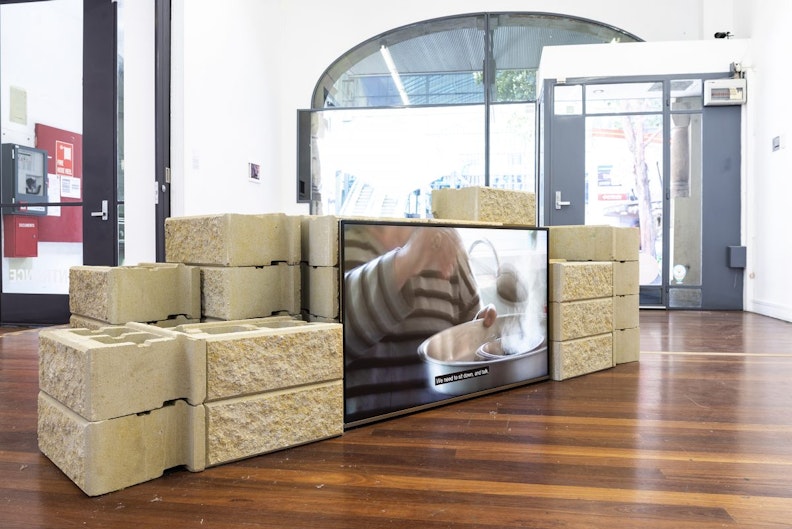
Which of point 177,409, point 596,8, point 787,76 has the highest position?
point 596,8

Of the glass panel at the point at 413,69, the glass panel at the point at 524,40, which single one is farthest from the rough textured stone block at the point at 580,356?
the glass panel at the point at 413,69

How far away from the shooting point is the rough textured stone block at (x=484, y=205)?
244 centimetres

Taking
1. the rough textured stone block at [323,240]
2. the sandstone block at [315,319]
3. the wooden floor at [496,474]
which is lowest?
the wooden floor at [496,474]

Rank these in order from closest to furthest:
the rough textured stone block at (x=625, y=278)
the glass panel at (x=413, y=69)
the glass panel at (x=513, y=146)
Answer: the rough textured stone block at (x=625, y=278) → the glass panel at (x=513, y=146) → the glass panel at (x=413, y=69)

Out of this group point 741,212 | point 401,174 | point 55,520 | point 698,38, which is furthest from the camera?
point 401,174

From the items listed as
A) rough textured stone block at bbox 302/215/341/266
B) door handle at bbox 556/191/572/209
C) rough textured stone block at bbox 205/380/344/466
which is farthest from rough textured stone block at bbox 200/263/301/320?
door handle at bbox 556/191/572/209

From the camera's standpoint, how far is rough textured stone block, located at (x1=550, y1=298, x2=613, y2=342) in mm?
2587

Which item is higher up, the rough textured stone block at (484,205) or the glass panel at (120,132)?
the glass panel at (120,132)

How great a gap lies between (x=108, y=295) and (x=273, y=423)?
2.48ft

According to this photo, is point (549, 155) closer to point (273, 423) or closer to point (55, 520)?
point (273, 423)

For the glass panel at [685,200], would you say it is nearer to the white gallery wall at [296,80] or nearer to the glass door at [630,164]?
the glass door at [630,164]

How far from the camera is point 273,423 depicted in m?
1.64

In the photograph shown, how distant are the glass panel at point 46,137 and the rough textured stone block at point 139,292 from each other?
300 centimetres

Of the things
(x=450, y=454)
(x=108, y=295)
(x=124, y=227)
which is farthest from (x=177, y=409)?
(x=124, y=227)
